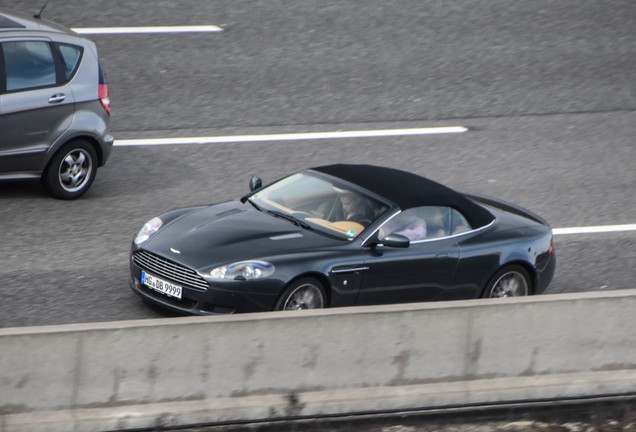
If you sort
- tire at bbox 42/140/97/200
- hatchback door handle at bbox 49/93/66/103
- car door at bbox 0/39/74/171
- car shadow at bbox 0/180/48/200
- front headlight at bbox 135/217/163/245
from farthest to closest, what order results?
car shadow at bbox 0/180/48/200
tire at bbox 42/140/97/200
hatchback door handle at bbox 49/93/66/103
car door at bbox 0/39/74/171
front headlight at bbox 135/217/163/245

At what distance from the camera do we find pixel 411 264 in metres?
9.81

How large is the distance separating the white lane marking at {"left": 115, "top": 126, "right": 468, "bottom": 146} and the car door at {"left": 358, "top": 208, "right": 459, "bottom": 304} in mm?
4989

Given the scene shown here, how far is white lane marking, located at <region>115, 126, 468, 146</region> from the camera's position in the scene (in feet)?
47.5

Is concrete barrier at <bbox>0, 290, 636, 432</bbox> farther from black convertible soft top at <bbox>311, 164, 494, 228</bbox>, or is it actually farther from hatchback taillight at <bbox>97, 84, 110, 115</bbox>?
hatchback taillight at <bbox>97, 84, 110, 115</bbox>

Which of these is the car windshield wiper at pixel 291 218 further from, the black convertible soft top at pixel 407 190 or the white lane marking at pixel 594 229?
the white lane marking at pixel 594 229

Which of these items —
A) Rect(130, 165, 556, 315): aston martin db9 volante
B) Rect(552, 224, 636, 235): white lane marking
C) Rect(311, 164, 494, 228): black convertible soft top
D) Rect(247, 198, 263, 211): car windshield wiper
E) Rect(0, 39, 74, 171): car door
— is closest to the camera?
Rect(130, 165, 556, 315): aston martin db9 volante

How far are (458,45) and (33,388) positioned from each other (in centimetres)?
1212

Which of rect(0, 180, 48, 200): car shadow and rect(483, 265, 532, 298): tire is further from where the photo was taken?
rect(0, 180, 48, 200): car shadow

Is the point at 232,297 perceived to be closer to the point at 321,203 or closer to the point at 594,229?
the point at 321,203

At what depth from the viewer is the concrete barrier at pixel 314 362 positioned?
23.2 feet

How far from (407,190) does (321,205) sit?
2.55ft

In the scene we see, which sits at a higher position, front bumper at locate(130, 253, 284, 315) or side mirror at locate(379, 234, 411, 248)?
side mirror at locate(379, 234, 411, 248)

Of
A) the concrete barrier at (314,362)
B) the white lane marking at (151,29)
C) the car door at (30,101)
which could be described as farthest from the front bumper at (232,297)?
the white lane marking at (151,29)

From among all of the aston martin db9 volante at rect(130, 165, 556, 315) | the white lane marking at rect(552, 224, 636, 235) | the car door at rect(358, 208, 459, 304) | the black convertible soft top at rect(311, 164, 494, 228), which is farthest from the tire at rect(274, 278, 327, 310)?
the white lane marking at rect(552, 224, 636, 235)
